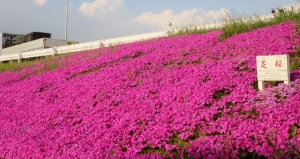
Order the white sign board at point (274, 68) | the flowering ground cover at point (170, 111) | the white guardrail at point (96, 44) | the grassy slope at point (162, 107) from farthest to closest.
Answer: the white guardrail at point (96, 44) < the white sign board at point (274, 68) < the grassy slope at point (162, 107) < the flowering ground cover at point (170, 111)

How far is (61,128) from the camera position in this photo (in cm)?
670

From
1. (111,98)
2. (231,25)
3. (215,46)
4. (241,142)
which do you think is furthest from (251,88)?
(231,25)

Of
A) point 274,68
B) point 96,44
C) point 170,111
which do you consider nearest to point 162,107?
point 170,111

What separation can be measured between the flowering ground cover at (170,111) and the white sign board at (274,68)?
0.20 meters

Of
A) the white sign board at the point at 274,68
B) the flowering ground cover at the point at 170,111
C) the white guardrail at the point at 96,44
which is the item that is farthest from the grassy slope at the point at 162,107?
the white guardrail at the point at 96,44

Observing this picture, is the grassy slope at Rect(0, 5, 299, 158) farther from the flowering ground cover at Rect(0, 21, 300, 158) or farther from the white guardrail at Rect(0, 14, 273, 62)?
the white guardrail at Rect(0, 14, 273, 62)

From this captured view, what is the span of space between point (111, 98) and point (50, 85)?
420cm

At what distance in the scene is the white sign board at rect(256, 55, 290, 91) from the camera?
5.74m

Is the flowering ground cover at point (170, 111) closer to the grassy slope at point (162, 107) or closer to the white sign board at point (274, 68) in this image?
the grassy slope at point (162, 107)

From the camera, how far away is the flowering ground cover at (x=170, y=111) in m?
4.84

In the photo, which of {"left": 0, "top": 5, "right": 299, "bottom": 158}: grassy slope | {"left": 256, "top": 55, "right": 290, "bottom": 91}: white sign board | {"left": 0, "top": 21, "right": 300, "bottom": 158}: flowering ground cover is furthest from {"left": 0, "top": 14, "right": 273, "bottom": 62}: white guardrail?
{"left": 256, "top": 55, "right": 290, "bottom": 91}: white sign board

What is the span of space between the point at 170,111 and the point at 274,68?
7.25 feet

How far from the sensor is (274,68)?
587 centimetres

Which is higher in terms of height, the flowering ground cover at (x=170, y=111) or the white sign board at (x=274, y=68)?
the white sign board at (x=274, y=68)
